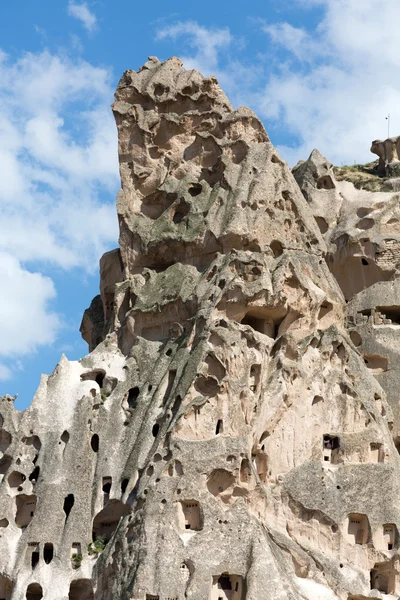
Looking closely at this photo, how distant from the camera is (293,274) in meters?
54.2

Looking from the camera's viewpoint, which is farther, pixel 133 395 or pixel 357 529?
pixel 133 395

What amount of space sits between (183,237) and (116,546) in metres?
14.4

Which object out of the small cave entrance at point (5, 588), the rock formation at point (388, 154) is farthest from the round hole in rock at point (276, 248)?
the small cave entrance at point (5, 588)

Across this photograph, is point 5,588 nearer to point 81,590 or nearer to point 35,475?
point 81,590

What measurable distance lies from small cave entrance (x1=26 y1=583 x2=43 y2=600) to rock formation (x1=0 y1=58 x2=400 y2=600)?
75 millimetres

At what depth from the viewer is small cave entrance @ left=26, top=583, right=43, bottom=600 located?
49.6 m

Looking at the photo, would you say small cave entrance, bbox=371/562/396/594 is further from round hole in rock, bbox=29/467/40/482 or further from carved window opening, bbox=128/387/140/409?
round hole in rock, bbox=29/467/40/482

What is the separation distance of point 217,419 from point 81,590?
7.67m

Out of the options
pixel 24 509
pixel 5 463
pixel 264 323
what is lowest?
pixel 24 509

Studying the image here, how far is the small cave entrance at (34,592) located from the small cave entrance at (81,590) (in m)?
1.07

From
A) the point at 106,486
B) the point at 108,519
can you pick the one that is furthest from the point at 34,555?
the point at 106,486

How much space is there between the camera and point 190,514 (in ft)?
157

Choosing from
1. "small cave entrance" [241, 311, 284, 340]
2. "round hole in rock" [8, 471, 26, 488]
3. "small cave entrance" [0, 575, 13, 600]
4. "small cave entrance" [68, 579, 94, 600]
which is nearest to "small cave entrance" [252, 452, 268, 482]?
"small cave entrance" [241, 311, 284, 340]

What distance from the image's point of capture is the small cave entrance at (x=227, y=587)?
153 feet
